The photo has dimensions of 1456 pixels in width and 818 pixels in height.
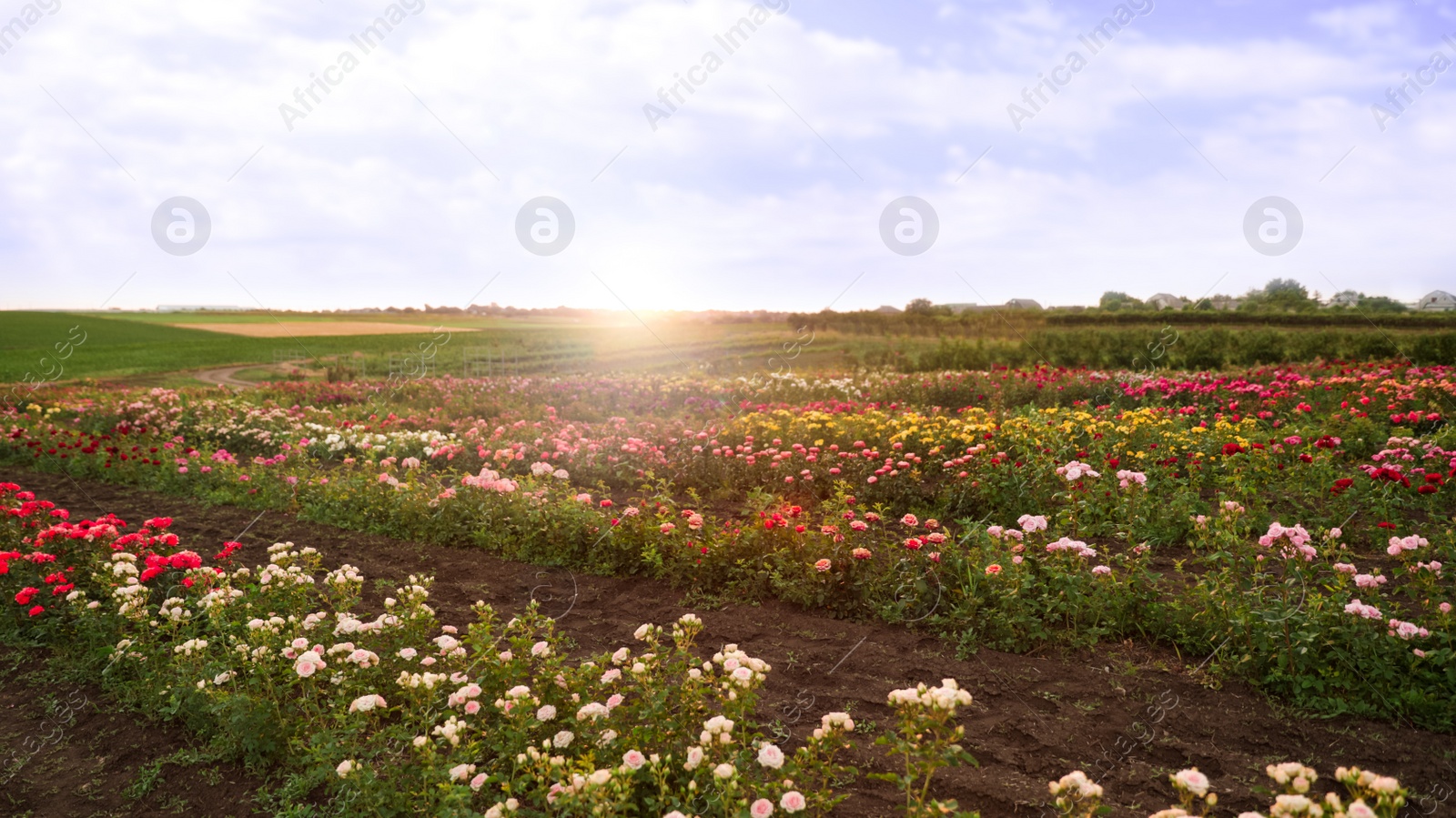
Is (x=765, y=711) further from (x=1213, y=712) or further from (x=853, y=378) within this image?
(x=853, y=378)

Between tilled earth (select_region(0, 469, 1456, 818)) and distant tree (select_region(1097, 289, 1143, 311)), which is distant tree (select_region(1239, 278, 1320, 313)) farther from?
tilled earth (select_region(0, 469, 1456, 818))

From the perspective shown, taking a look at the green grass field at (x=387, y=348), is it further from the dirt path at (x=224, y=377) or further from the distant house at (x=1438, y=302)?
the distant house at (x=1438, y=302)

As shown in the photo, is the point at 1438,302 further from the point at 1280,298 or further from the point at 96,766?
the point at 96,766

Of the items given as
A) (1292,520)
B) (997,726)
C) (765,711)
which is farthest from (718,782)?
(1292,520)

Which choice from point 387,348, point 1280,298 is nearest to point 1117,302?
point 1280,298

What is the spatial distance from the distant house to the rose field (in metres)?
22.8

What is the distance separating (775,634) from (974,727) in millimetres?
1488

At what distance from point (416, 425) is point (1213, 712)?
39.4ft

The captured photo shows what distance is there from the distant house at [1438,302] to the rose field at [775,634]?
896 inches

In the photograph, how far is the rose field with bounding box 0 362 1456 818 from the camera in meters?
3.17

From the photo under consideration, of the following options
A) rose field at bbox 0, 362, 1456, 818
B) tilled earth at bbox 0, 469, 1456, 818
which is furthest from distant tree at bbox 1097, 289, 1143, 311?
tilled earth at bbox 0, 469, 1456, 818

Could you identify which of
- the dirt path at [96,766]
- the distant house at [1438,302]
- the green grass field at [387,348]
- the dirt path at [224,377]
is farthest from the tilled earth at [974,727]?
the distant house at [1438,302]

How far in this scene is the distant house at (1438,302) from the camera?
83.4 feet

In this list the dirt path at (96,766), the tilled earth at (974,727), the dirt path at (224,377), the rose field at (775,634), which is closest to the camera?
the rose field at (775,634)
